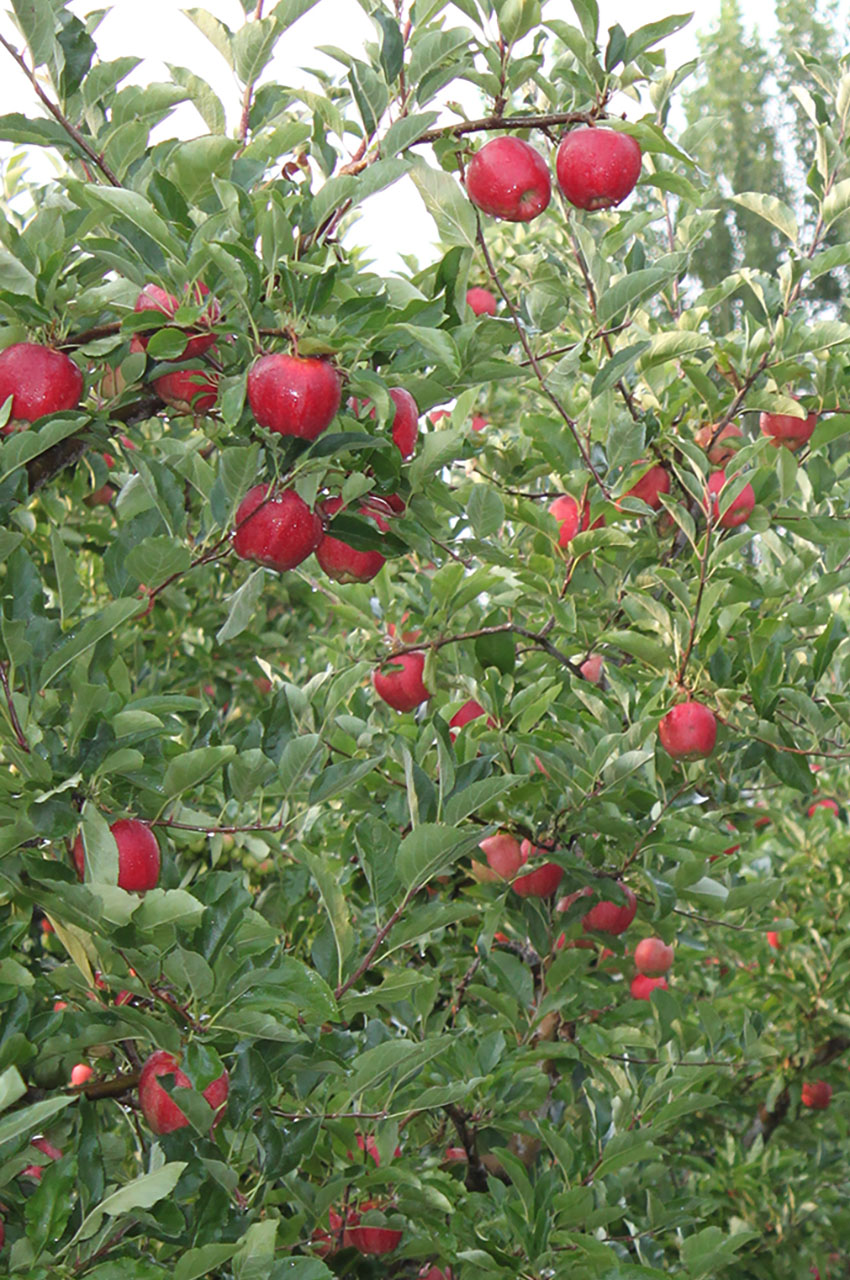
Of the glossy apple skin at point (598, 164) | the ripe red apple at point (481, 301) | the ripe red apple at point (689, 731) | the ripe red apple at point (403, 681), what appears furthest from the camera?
the ripe red apple at point (481, 301)

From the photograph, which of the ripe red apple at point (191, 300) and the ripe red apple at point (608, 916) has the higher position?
the ripe red apple at point (191, 300)

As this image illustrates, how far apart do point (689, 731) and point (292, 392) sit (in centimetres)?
73

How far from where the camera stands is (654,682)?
1.54m

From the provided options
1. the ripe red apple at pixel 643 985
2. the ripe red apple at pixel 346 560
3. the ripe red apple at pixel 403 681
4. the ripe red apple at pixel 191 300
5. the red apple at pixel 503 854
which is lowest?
the ripe red apple at pixel 643 985

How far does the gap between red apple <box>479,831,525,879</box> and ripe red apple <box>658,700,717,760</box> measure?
10.8 inches

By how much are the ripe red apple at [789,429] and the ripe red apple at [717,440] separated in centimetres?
5

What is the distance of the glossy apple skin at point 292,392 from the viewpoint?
943 mm

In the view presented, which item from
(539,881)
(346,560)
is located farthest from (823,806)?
(346,560)

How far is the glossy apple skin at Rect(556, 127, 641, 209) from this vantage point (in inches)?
47.7

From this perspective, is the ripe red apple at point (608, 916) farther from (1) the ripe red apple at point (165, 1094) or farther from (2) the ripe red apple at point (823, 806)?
(2) the ripe red apple at point (823, 806)

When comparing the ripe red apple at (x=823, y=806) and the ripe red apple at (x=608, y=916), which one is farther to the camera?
the ripe red apple at (x=823, y=806)

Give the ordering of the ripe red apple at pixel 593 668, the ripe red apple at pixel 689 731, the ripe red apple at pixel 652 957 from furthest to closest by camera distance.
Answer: the ripe red apple at pixel 652 957
the ripe red apple at pixel 593 668
the ripe red apple at pixel 689 731

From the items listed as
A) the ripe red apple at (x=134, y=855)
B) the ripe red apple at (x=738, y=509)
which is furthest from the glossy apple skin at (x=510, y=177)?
the ripe red apple at (x=134, y=855)

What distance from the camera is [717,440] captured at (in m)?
1.79
